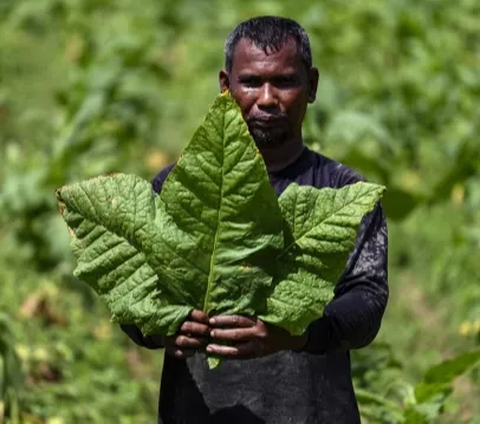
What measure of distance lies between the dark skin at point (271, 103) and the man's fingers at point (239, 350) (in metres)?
0.06

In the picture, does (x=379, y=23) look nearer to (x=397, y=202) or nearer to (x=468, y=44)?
(x=468, y=44)

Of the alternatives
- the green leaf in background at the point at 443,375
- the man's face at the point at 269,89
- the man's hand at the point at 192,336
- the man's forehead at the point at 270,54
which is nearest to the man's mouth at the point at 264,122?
the man's face at the point at 269,89

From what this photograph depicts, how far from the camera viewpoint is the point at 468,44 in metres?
10.8

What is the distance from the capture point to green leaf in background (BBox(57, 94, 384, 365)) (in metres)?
3.09

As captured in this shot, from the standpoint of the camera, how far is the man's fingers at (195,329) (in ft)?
10.2

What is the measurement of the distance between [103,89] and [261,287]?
5.54 metres

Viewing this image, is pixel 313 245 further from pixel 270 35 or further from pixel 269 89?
pixel 270 35

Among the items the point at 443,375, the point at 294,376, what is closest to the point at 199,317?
the point at 294,376

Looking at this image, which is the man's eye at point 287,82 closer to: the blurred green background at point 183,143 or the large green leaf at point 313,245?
the large green leaf at point 313,245

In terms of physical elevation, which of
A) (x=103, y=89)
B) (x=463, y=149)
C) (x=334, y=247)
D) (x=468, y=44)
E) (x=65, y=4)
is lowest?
(x=334, y=247)

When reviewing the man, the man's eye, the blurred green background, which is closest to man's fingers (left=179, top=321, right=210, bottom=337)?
the man

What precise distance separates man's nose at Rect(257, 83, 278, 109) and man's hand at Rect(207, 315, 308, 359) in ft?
1.62

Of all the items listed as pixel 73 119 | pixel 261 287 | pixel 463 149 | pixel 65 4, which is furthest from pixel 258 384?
pixel 65 4

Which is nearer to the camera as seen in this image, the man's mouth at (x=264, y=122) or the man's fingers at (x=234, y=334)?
the man's fingers at (x=234, y=334)
